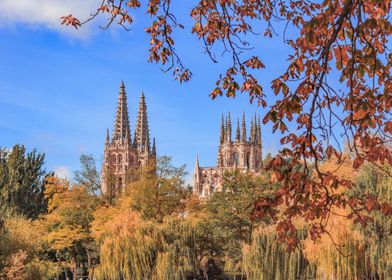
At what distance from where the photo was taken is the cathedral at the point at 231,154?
10181 centimetres

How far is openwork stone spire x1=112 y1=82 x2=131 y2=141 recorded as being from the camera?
317 feet

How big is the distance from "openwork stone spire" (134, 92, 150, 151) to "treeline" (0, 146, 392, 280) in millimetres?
51804

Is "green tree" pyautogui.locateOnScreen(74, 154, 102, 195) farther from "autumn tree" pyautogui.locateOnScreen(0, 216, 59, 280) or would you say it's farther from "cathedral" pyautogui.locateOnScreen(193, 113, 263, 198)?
"cathedral" pyautogui.locateOnScreen(193, 113, 263, 198)

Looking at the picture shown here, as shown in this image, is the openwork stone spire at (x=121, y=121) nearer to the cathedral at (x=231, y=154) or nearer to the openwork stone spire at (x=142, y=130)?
the openwork stone spire at (x=142, y=130)

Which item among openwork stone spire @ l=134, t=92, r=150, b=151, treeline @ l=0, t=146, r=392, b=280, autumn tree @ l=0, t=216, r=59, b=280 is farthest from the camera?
openwork stone spire @ l=134, t=92, r=150, b=151

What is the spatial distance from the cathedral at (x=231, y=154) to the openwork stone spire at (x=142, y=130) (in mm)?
11941

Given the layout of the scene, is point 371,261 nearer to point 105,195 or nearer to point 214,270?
point 214,270

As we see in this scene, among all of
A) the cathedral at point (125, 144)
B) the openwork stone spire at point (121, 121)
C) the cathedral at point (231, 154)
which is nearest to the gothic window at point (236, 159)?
the cathedral at point (231, 154)

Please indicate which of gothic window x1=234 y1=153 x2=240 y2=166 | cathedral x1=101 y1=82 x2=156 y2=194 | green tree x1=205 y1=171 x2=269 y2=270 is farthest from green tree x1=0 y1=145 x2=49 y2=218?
gothic window x1=234 y1=153 x2=240 y2=166

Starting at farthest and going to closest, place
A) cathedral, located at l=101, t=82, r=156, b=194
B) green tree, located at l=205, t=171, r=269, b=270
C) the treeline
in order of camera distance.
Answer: cathedral, located at l=101, t=82, r=156, b=194 → green tree, located at l=205, t=171, r=269, b=270 → the treeline

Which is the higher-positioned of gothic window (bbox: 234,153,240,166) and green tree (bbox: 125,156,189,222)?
gothic window (bbox: 234,153,240,166)

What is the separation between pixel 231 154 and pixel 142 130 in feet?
60.0

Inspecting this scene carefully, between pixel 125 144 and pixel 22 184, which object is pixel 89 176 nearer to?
pixel 22 184

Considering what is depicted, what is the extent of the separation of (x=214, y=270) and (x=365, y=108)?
31.5m
